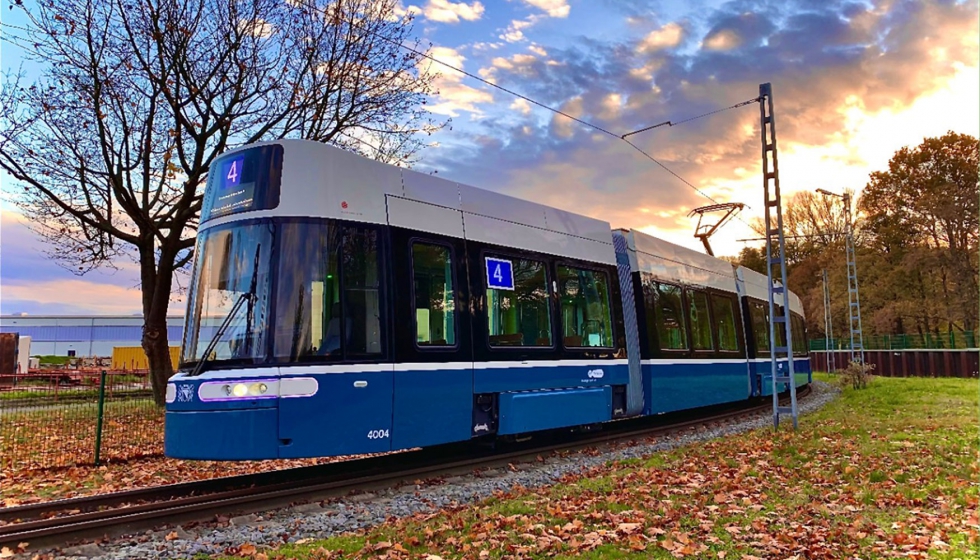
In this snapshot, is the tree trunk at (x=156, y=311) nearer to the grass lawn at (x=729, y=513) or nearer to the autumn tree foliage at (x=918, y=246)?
the grass lawn at (x=729, y=513)

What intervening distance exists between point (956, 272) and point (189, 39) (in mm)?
43416

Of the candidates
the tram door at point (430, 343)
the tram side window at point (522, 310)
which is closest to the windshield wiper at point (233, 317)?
the tram door at point (430, 343)

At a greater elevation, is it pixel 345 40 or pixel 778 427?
pixel 345 40

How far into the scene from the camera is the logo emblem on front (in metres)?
7.49

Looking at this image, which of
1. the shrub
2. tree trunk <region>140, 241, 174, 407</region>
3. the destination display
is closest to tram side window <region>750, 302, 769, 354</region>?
the shrub

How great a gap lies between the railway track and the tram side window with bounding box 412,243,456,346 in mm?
1780

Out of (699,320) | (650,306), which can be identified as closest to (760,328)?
(699,320)

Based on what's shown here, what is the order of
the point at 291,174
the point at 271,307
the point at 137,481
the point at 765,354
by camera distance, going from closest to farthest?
1. the point at 271,307
2. the point at 291,174
3. the point at 137,481
4. the point at 765,354

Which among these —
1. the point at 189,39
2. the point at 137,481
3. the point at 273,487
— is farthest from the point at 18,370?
the point at 273,487

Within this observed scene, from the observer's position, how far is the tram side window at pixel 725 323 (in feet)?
54.0

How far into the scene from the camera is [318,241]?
789cm

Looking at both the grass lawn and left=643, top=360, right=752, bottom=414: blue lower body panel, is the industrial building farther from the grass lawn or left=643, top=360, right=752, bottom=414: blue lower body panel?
the grass lawn

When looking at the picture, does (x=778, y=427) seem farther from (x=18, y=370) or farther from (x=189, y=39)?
(x=18, y=370)

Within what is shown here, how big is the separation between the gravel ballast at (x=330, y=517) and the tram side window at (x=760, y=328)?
9832 mm
